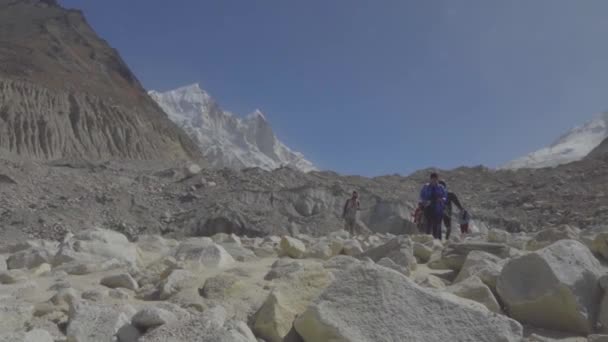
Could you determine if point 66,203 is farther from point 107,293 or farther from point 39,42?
point 39,42

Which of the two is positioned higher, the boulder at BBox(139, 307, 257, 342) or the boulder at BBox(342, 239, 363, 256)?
the boulder at BBox(342, 239, 363, 256)

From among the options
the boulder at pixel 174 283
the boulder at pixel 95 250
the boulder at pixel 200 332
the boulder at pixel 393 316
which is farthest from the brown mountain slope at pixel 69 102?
the boulder at pixel 393 316

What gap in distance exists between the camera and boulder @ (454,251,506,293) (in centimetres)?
347

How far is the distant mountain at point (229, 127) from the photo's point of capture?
121938 mm

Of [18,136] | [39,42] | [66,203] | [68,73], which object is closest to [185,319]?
[66,203]

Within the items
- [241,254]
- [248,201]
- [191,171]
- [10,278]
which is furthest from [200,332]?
[191,171]

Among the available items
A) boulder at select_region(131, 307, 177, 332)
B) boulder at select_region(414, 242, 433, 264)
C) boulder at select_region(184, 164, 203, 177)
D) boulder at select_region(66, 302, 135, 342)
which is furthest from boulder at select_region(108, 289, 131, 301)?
boulder at select_region(184, 164, 203, 177)

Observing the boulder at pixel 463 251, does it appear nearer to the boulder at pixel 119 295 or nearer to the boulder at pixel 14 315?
the boulder at pixel 119 295

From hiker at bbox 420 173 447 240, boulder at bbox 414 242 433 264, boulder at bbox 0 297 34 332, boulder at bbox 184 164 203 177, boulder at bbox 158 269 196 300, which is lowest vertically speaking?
boulder at bbox 0 297 34 332

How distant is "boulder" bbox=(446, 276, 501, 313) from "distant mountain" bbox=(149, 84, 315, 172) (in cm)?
10846

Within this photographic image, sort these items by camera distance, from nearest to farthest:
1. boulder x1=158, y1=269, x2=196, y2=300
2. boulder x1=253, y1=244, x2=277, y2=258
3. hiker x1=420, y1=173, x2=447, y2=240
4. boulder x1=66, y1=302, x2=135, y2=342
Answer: boulder x1=66, y1=302, x2=135, y2=342, boulder x1=158, y1=269, x2=196, y2=300, boulder x1=253, y1=244, x2=277, y2=258, hiker x1=420, y1=173, x2=447, y2=240

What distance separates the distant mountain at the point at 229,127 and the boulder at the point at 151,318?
4289 inches

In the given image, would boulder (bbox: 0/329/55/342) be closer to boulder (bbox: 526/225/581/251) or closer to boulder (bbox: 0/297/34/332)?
boulder (bbox: 0/297/34/332)

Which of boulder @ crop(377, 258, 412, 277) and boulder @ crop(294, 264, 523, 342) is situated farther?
boulder @ crop(377, 258, 412, 277)
